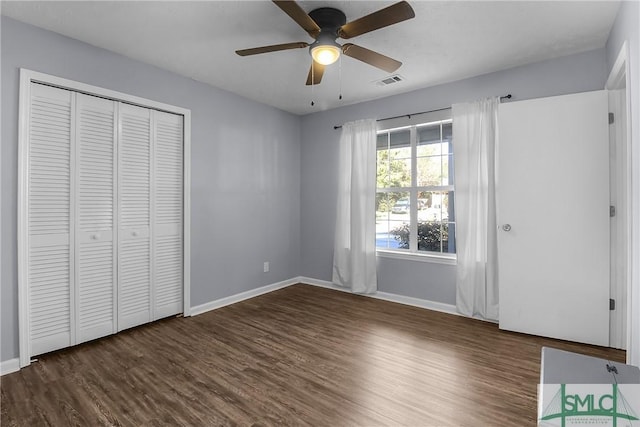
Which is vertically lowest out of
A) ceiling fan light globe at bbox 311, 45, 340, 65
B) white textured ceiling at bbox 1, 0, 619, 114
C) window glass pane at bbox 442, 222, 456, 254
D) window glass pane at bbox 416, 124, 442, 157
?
window glass pane at bbox 442, 222, 456, 254

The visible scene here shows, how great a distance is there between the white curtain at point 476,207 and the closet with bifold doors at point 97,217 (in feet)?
10.1

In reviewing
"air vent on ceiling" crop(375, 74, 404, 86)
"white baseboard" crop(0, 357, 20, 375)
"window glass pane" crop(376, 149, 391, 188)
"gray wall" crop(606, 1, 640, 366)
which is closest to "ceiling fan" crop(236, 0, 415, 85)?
"air vent on ceiling" crop(375, 74, 404, 86)

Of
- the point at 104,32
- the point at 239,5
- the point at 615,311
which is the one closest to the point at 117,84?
the point at 104,32

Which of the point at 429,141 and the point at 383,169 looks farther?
the point at 383,169

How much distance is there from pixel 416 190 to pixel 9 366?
411 centimetres

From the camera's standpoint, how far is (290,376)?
2.29 m

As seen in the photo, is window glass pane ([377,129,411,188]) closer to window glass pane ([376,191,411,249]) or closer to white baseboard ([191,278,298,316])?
window glass pane ([376,191,411,249])

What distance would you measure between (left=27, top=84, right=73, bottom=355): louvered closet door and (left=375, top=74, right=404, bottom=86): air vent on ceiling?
299 cm

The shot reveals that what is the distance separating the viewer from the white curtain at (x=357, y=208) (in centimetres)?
420

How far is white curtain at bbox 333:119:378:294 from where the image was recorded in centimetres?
420

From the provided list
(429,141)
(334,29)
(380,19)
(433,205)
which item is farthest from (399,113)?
(380,19)

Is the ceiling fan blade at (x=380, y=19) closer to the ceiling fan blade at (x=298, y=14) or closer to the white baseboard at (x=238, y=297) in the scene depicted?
the ceiling fan blade at (x=298, y=14)

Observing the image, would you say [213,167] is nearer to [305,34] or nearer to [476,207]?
[305,34]

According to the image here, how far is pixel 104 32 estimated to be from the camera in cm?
257
